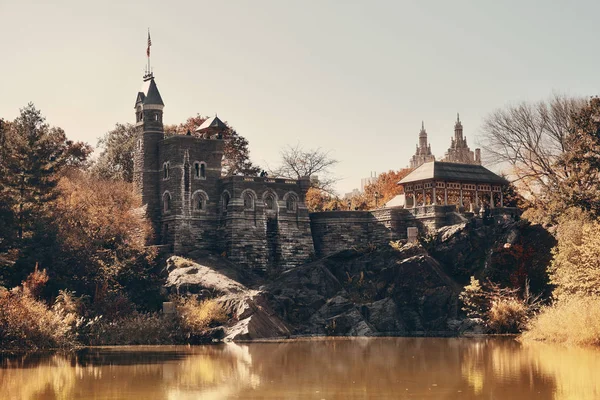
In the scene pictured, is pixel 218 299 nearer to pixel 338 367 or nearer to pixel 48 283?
pixel 48 283

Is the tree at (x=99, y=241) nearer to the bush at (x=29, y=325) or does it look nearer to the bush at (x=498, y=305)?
the bush at (x=29, y=325)

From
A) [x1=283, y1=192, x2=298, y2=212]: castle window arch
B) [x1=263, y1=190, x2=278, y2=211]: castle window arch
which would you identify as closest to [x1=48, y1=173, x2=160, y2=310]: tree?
[x1=263, y1=190, x2=278, y2=211]: castle window arch

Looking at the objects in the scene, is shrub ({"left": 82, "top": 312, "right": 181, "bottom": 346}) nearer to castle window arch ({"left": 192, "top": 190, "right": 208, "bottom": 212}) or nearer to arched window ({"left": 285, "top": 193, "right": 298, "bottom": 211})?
castle window arch ({"left": 192, "top": 190, "right": 208, "bottom": 212})

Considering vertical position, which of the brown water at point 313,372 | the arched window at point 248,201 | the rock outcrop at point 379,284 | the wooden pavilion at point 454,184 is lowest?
the brown water at point 313,372

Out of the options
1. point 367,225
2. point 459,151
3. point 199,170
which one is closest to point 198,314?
point 199,170

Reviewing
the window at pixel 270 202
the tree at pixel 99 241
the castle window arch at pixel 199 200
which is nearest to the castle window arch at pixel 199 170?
the castle window arch at pixel 199 200

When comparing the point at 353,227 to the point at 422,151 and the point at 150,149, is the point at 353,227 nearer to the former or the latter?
the point at 150,149

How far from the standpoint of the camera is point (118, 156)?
78.7m

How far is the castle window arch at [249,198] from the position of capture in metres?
63.3

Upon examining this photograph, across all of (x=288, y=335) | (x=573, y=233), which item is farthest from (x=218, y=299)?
(x=573, y=233)

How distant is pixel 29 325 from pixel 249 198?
74.5 feet

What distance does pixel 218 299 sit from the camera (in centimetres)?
5422

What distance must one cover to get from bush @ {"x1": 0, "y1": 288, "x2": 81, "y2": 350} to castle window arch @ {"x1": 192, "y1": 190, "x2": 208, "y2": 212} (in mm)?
17841

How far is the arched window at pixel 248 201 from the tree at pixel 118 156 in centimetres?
1587
